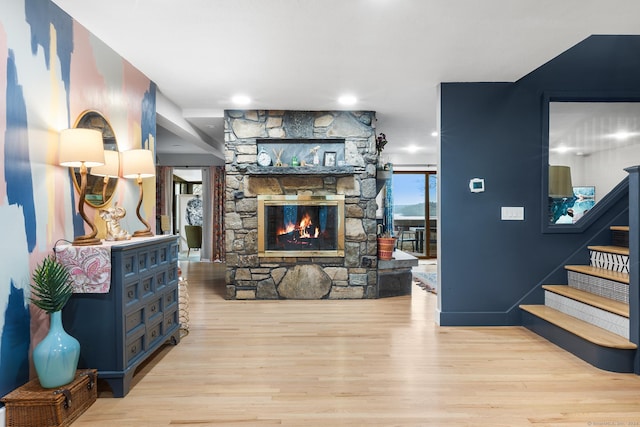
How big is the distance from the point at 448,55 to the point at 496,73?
2.26 feet

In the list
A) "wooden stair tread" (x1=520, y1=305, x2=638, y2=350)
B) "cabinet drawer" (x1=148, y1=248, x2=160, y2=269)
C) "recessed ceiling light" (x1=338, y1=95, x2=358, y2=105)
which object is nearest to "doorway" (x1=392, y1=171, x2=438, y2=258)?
"recessed ceiling light" (x1=338, y1=95, x2=358, y2=105)

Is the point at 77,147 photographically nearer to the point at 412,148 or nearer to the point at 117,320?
the point at 117,320

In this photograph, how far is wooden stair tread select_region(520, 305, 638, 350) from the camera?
2.60 metres

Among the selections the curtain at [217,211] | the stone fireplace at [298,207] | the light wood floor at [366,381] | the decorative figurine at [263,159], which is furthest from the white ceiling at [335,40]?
the curtain at [217,211]

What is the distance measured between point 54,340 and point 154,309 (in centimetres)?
79

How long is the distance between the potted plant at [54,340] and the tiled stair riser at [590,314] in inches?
141

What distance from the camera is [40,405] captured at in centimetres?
187

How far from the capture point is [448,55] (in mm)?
3064

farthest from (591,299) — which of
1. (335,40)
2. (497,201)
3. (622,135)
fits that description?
(622,135)

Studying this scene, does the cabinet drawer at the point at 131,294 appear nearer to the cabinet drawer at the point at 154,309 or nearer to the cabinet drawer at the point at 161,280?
the cabinet drawer at the point at 154,309

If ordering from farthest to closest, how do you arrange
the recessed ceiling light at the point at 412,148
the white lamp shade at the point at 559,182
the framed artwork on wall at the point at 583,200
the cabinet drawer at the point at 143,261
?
the recessed ceiling light at the point at 412,148 < the framed artwork on wall at the point at 583,200 < the white lamp shade at the point at 559,182 < the cabinet drawer at the point at 143,261

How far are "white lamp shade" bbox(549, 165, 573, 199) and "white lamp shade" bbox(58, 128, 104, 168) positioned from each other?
4.16 metres

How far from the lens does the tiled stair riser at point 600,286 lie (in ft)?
9.89

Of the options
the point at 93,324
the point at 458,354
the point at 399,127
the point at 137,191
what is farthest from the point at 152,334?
the point at 399,127
